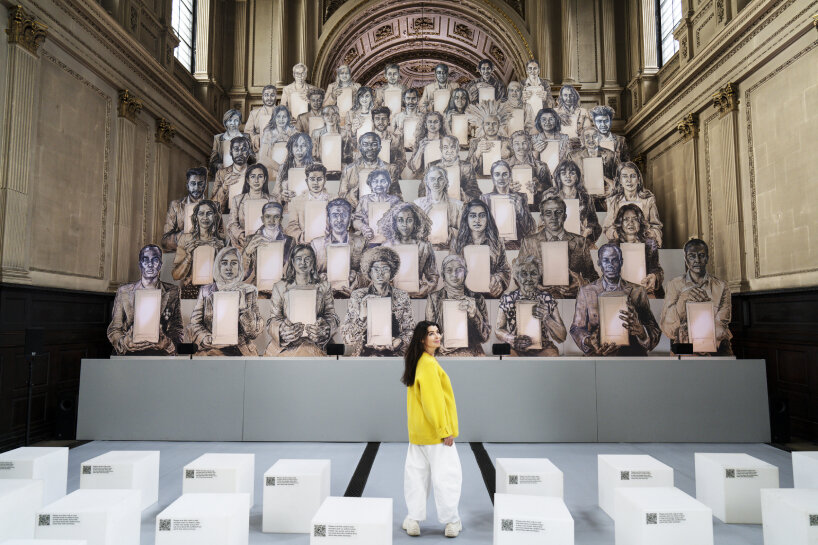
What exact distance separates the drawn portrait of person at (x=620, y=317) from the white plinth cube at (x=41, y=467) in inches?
224

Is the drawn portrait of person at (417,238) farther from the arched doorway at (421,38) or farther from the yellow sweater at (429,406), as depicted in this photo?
the arched doorway at (421,38)

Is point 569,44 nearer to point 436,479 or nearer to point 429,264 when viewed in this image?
point 429,264

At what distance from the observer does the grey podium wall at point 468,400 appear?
6254mm

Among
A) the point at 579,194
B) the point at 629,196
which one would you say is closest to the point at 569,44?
the point at 629,196

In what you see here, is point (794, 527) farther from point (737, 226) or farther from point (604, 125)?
point (604, 125)

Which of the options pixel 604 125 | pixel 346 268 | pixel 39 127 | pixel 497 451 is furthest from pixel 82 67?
pixel 604 125

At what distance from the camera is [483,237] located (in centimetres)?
786

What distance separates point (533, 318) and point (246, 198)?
525cm

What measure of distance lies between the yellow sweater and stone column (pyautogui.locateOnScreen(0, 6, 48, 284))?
532cm

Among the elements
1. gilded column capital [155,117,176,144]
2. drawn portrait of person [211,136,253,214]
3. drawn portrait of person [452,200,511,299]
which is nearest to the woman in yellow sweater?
drawn portrait of person [452,200,511,299]

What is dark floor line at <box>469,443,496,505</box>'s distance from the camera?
4.70 m

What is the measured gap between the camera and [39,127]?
692 centimetres

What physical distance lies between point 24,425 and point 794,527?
24.7 ft

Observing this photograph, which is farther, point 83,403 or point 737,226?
point 737,226
